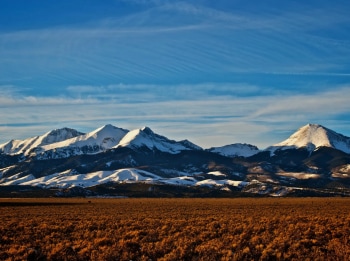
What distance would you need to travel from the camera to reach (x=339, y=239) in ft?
95.7

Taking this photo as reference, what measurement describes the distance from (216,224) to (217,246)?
1267 cm

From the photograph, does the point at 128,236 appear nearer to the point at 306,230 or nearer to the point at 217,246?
the point at 217,246

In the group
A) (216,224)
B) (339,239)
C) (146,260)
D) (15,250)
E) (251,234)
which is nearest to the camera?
(146,260)

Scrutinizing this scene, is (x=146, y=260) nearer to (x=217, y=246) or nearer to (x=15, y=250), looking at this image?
(x=217, y=246)

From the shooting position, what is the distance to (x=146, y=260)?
73.6 ft

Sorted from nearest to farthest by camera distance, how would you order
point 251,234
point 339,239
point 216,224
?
point 339,239
point 251,234
point 216,224

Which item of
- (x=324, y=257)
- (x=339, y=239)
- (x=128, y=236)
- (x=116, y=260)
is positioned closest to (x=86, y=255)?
(x=116, y=260)

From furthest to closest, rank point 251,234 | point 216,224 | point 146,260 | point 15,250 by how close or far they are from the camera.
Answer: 1. point 216,224
2. point 251,234
3. point 15,250
4. point 146,260

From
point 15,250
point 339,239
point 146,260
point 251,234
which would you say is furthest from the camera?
point 251,234

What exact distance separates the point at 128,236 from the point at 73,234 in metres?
4.54

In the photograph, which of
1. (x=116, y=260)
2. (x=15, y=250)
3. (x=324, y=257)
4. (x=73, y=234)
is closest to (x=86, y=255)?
(x=116, y=260)

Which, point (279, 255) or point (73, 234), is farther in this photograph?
point (73, 234)

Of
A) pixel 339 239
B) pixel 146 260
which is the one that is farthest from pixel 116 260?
pixel 339 239

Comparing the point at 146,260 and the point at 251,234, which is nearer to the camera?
the point at 146,260
